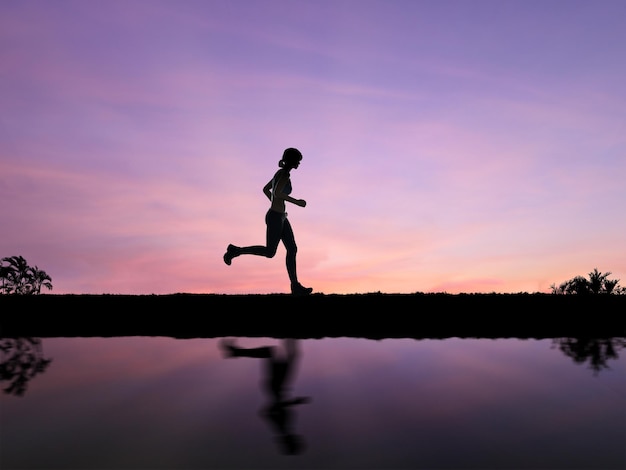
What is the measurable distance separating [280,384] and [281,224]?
7014 millimetres

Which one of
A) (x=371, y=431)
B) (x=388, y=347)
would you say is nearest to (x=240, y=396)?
(x=371, y=431)

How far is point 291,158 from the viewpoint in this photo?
12383 mm

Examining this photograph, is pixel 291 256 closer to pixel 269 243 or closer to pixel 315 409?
pixel 269 243

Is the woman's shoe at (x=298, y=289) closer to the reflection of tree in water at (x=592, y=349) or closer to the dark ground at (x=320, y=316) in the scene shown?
the dark ground at (x=320, y=316)

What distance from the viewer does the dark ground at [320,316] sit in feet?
33.5

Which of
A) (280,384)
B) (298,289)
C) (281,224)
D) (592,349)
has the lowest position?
(280,384)

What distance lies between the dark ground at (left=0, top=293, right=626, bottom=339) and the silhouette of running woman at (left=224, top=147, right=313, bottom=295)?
85cm

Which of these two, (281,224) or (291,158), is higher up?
(291,158)

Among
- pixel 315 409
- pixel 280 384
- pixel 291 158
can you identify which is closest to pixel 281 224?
pixel 291 158

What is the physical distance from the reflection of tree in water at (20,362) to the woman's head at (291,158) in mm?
5887

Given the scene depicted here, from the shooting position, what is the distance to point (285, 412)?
15.6 feet

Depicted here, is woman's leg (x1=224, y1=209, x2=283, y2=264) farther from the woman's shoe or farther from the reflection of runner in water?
the reflection of runner in water

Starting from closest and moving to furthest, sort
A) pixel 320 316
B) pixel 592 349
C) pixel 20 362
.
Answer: pixel 20 362 → pixel 592 349 → pixel 320 316

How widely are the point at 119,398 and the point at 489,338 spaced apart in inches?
253
